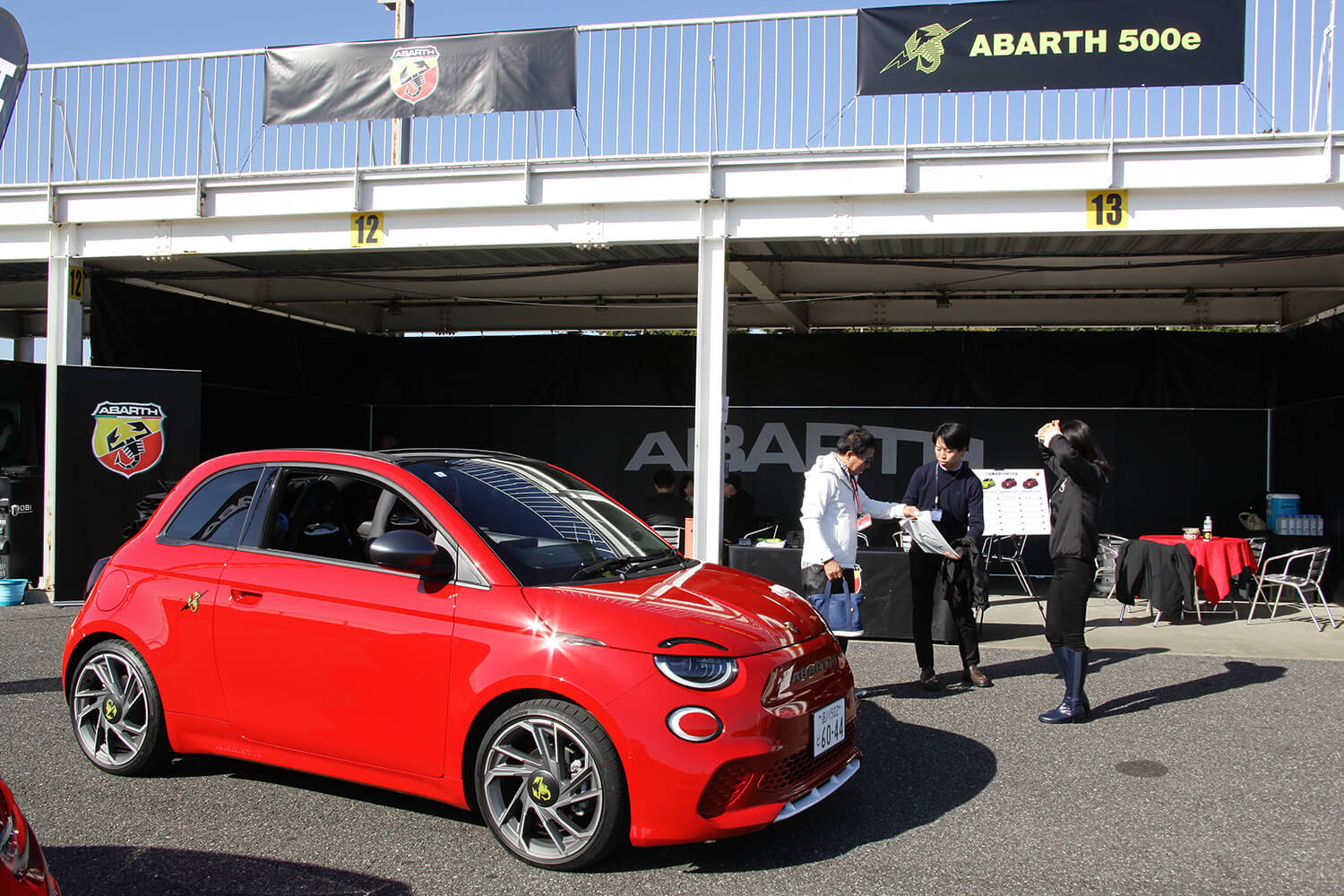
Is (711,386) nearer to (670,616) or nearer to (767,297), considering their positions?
(767,297)

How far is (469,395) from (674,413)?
3.23 meters

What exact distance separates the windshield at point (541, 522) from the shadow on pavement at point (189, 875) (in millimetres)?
1198

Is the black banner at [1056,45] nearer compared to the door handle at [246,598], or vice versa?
the door handle at [246,598]

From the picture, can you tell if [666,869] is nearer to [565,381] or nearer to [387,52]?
[387,52]

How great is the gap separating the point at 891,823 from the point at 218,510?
324cm

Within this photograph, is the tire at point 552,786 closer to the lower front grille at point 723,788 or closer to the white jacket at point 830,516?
the lower front grille at point 723,788

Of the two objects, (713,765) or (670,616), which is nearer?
(713,765)

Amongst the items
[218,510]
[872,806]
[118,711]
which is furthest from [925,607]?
[118,711]

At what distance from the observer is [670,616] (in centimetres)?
362

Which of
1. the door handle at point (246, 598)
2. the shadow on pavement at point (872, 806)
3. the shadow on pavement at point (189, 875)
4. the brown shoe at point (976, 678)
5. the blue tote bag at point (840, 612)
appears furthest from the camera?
the brown shoe at point (976, 678)

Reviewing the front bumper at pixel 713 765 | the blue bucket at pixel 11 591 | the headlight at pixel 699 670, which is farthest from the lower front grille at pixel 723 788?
the blue bucket at pixel 11 591

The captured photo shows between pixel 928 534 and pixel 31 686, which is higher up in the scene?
pixel 928 534

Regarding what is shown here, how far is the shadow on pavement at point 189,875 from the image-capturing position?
3336 mm

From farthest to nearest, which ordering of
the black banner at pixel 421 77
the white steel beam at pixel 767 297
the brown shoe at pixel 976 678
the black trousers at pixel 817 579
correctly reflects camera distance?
the white steel beam at pixel 767 297, the black banner at pixel 421 77, the brown shoe at pixel 976 678, the black trousers at pixel 817 579
